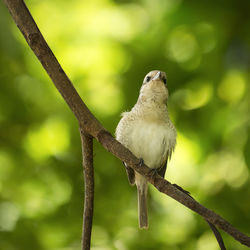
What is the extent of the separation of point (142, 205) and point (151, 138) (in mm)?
506

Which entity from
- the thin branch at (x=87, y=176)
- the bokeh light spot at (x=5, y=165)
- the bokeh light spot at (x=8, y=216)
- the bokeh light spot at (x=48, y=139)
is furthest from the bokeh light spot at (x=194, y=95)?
the thin branch at (x=87, y=176)

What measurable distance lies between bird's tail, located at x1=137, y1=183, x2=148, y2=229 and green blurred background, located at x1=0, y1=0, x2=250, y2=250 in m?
0.17

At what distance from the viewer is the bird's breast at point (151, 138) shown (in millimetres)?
3594

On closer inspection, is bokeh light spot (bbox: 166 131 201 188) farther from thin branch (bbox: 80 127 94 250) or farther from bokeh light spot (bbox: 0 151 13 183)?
thin branch (bbox: 80 127 94 250)

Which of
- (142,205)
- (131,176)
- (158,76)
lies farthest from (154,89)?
(142,205)

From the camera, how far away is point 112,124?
12.3 feet

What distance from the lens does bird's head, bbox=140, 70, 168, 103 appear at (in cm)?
358

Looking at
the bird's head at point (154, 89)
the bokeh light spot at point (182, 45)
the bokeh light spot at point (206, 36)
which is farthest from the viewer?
the bokeh light spot at point (182, 45)

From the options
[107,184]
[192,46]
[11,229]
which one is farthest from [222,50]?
[11,229]

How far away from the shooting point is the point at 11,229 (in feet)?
12.1

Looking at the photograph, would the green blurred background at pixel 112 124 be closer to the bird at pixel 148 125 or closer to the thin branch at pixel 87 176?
the bird at pixel 148 125

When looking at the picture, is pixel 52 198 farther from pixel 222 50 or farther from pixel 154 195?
pixel 222 50

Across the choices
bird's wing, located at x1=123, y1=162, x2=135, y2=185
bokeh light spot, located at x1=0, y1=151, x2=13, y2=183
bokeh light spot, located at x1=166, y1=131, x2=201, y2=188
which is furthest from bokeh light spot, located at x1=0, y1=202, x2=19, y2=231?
bokeh light spot, located at x1=166, y1=131, x2=201, y2=188

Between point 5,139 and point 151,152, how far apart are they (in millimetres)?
1152
